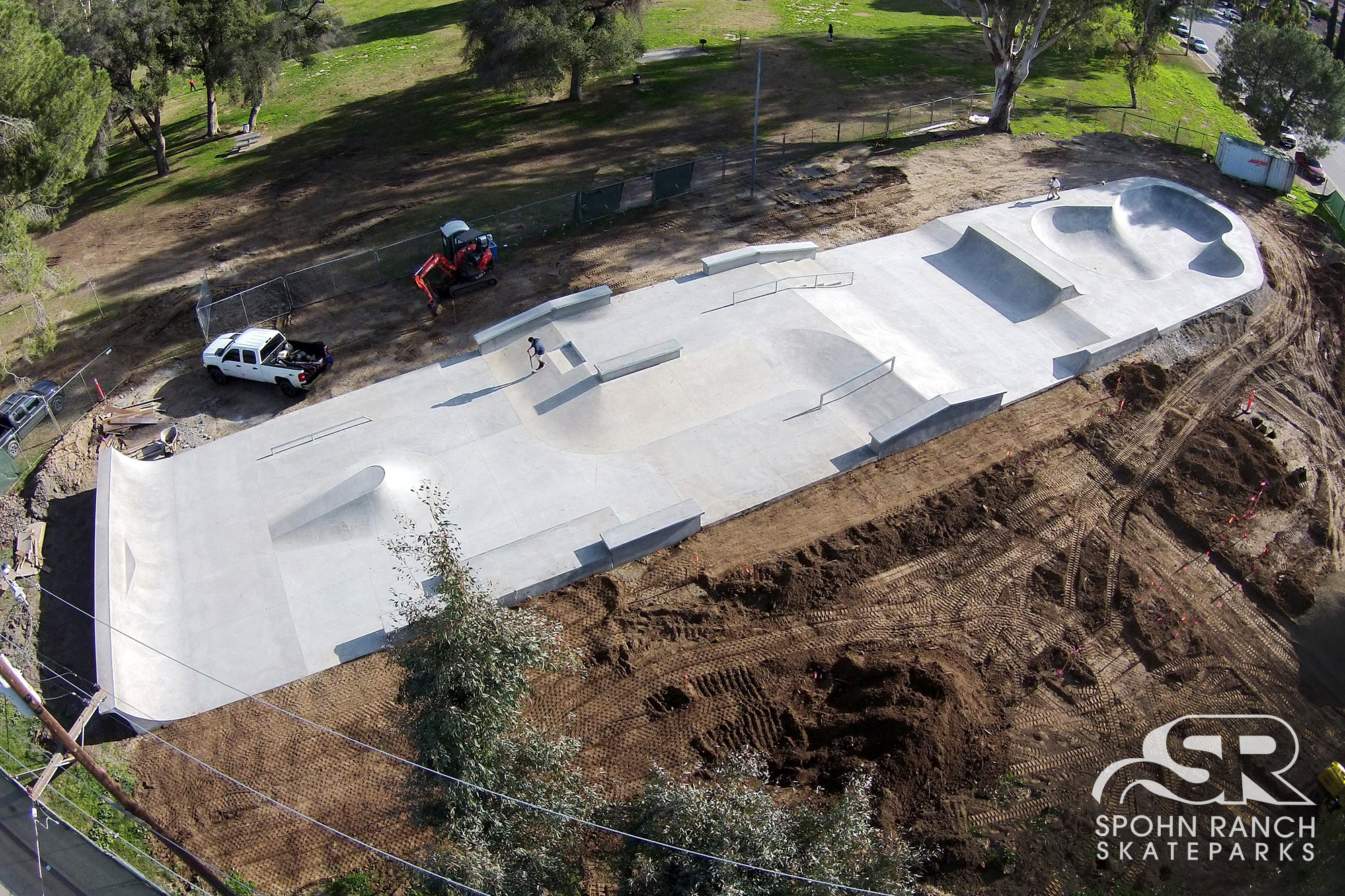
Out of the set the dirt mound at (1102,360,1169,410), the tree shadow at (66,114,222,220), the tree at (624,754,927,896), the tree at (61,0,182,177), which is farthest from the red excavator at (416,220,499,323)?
the tree at (624,754,927,896)

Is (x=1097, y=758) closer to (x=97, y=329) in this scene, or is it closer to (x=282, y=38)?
(x=97, y=329)

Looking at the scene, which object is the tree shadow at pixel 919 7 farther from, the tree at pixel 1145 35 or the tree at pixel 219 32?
the tree at pixel 219 32

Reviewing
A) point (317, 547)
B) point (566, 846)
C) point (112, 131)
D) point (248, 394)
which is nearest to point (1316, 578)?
point (566, 846)

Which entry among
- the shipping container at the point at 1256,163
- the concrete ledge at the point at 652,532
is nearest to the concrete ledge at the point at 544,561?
the concrete ledge at the point at 652,532

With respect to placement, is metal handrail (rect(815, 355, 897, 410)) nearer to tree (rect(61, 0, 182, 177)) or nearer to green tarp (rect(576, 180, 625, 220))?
green tarp (rect(576, 180, 625, 220))

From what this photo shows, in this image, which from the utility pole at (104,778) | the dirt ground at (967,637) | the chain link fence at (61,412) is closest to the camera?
the utility pole at (104,778)

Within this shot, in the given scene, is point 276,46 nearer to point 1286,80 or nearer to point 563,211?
point 563,211
